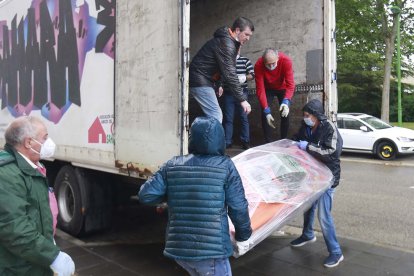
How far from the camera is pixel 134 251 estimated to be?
514 cm

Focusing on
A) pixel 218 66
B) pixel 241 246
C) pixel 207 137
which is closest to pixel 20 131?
pixel 207 137

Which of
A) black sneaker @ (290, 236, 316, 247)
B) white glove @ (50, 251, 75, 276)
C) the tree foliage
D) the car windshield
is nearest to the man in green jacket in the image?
white glove @ (50, 251, 75, 276)

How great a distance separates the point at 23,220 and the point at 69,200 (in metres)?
3.82

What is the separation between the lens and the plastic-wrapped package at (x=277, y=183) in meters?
3.32

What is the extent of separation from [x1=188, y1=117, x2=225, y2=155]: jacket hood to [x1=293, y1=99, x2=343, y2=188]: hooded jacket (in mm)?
1912

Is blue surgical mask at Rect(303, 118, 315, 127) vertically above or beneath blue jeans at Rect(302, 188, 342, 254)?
above

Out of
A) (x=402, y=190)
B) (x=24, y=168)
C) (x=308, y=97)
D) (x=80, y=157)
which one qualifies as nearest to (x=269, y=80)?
(x=308, y=97)

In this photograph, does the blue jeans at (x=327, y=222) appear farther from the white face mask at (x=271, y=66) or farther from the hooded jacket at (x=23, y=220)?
the hooded jacket at (x=23, y=220)

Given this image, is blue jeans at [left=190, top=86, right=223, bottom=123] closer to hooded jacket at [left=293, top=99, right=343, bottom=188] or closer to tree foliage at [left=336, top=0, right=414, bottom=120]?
hooded jacket at [left=293, top=99, right=343, bottom=188]

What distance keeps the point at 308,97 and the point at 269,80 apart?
53 cm

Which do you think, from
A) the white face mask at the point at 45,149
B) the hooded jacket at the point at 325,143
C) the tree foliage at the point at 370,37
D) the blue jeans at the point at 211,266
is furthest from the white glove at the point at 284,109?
the tree foliage at the point at 370,37

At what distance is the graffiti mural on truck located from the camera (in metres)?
4.71

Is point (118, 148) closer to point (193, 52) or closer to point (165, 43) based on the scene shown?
point (165, 43)

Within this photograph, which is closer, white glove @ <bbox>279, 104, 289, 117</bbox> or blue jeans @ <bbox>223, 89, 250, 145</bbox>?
white glove @ <bbox>279, 104, 289, 117</bbox>
